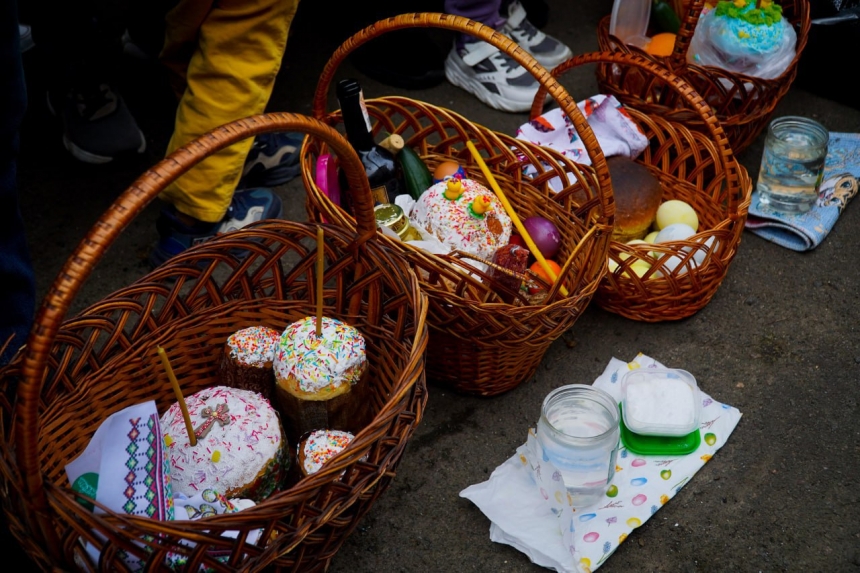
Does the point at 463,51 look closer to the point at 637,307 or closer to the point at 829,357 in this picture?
the point at 637,307

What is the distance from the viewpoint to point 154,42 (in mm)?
2521

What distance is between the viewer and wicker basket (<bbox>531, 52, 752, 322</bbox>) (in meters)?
1.68

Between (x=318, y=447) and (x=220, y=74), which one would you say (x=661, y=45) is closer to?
(x=220, y=74)

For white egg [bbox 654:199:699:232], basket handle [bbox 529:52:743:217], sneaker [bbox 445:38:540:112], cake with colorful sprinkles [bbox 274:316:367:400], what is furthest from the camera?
sneaker [bbox 445:38:540:112]

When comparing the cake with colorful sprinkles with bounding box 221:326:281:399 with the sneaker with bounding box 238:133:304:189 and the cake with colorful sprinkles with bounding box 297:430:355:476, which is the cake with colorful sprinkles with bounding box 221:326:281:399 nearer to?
the cake with colorful sprinkles with bounding box 297:430:355:476

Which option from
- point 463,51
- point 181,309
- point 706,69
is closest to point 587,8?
point 463,51

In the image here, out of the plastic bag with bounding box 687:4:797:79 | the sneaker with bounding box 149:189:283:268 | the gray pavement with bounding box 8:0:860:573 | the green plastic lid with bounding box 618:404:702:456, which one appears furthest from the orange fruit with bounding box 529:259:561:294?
the plastic bag with bounding box 687:4:797:79

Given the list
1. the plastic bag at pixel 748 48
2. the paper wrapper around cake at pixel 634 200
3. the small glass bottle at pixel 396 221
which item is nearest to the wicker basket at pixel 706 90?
the plastic bag at pixel 748 48

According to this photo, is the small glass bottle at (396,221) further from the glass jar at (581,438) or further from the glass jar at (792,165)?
the glass jar at (792,165)

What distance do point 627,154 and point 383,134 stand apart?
2.42 ft

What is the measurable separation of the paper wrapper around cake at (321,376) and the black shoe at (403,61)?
1.46 metres

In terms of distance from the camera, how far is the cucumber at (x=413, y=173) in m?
1.74

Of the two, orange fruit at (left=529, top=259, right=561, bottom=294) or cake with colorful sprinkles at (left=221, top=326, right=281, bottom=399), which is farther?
orange fruit at (left=529, top=259, right=561, bottom=294)

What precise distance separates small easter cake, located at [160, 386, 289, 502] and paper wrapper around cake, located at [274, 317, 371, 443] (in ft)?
0.17
